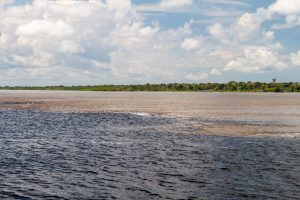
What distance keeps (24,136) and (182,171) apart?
24541mm

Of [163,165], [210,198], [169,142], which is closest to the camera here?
[210,198]

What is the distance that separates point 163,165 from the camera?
102ft

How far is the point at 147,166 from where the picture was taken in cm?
3091

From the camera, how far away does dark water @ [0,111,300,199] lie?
24.1 metres

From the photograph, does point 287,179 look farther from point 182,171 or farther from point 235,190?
point 182,171

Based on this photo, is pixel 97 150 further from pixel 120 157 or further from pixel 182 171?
pixel 182 171

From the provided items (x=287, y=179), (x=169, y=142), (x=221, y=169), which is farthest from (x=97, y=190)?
(x=169, y=142)

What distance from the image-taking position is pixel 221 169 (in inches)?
1174

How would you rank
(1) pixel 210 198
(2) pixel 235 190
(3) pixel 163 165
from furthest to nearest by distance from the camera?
(3) pixel 163 165 → (2) pixel 235 190 → (1) pixel 210 198

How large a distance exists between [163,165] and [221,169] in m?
4.19

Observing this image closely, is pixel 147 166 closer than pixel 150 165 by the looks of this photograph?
Yes

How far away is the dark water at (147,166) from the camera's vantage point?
24.1m

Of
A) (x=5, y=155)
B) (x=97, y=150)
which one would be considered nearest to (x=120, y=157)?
(x=97, y=150)

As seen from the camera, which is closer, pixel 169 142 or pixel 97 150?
pixel 97 150
